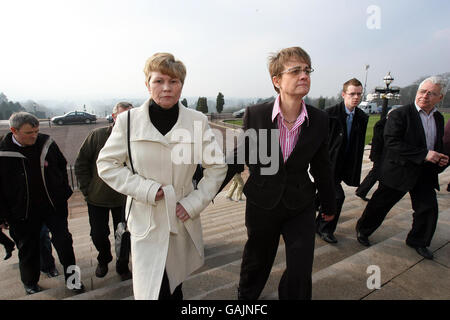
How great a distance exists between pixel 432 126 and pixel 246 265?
2497 millimetres

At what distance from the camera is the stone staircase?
2.12 m

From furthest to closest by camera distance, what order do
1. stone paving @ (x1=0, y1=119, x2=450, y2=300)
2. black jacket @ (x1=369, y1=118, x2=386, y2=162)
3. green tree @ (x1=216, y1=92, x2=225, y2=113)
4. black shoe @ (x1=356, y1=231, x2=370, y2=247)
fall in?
green tree @ (x1=216, y1=92, x2=225, y2=113)
black jacket @ (x1=369, y1=118, x2=386, y2=162)
black shoe @ (x1=356, y1=231, x2=370, y2=247)
stone paving @ (x1=0, y1=119, x2=450, y2=300)

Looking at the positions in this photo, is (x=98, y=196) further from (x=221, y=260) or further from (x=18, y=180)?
(x=221, y=260)

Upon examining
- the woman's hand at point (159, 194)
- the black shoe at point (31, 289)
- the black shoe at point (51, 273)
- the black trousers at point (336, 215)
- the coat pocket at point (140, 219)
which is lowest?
the black shoe at point (51, 273)

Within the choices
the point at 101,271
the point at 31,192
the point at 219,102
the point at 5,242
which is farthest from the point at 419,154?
the point at 219,102

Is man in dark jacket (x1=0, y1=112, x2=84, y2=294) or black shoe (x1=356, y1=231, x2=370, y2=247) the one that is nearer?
man in dark jacket (x1=0, y1=112, x2=84, y2=294)

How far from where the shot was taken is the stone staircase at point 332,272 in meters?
2.12

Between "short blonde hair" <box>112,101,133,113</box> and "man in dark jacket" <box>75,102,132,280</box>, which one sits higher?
"short blonde hair" <box>112,101,133,113</box>

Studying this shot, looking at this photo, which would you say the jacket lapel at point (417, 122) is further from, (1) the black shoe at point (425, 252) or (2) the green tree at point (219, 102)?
(2) the green tree at point (219, 102)

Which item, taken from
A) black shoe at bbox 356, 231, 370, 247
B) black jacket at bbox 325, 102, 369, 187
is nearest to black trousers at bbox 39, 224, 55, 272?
black jacket at bbox 325, 102, 369, 187

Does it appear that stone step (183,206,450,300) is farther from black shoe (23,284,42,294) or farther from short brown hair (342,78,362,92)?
short brown hair (342,78,362,92)

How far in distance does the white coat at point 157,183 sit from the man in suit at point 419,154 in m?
2.17

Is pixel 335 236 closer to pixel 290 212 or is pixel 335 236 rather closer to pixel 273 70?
pixel 290 212

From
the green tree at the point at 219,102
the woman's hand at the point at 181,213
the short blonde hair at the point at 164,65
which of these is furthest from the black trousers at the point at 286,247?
the green tree at the point at 219,102
